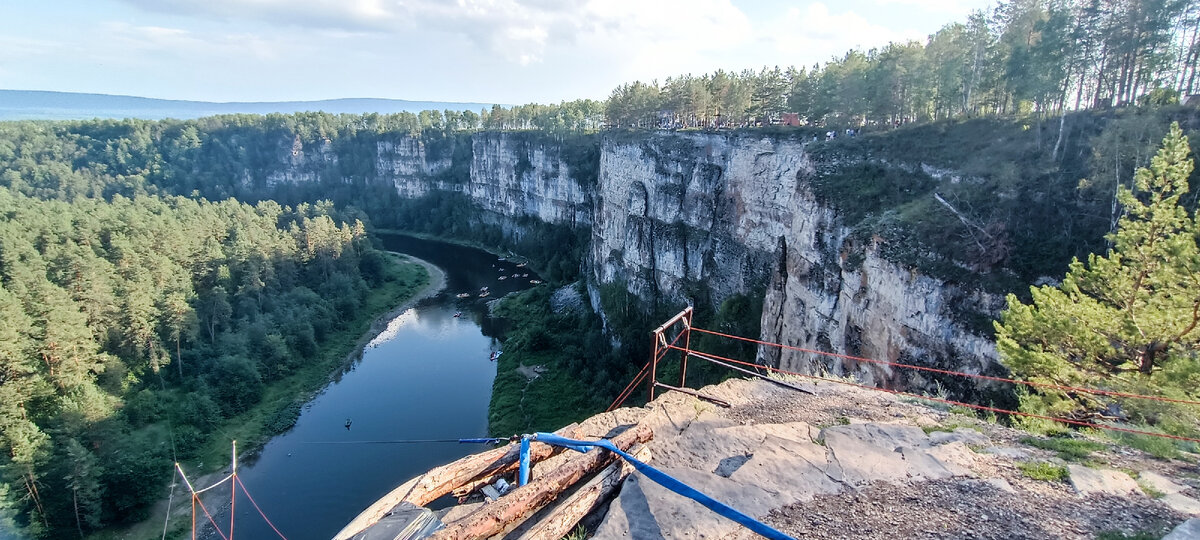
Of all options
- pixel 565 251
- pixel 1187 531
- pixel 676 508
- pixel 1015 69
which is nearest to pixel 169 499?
pixel 676 508

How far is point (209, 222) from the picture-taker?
177 ft

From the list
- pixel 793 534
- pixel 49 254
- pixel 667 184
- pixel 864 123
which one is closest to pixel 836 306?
pixel 793 534

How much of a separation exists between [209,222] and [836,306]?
58.0 m

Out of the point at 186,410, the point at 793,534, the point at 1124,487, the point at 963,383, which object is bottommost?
the point at 186,410

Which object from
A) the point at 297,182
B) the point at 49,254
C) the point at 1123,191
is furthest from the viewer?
the point at 297,182

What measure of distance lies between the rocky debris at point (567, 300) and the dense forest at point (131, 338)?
1755cm

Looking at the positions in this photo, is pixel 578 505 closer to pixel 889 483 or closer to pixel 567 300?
pixel 889 483

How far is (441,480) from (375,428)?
26.0 metres

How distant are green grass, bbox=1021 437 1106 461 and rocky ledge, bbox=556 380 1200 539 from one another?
0.12m

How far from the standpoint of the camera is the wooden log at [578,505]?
213 inches

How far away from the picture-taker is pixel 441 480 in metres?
6.36

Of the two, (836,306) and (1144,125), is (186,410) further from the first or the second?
(1144,125)

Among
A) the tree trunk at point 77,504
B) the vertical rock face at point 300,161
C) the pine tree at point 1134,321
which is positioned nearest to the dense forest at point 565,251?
the tree trunk at point 77,504

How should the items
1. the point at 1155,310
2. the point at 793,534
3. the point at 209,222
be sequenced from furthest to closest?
the point at 209,222
the point at 1155,310
the point at 793,534
